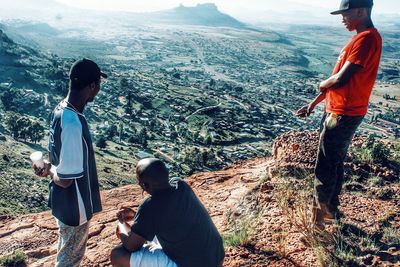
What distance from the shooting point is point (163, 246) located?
3281 mm

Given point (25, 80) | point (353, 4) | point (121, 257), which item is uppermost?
point (353, 4)

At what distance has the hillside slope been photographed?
4020 mm

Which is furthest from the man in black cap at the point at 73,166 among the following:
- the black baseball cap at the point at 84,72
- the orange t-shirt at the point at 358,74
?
the orange t-shirt at the point at 358,74

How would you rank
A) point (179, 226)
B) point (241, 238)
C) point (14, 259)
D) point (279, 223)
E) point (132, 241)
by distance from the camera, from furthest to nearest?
point (14, 259)
point (279, 223)
point (241, 238)
point (132, 241)
point (179, 226)

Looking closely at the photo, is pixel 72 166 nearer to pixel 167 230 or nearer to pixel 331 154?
pixel 167 230

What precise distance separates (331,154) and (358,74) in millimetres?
783

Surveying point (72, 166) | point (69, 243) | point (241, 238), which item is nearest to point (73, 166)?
point (72, 166)

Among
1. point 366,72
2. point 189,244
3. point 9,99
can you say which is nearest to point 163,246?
point 189,244

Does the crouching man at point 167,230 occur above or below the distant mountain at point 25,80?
above

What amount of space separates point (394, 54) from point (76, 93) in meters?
206

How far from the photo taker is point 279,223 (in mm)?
4777

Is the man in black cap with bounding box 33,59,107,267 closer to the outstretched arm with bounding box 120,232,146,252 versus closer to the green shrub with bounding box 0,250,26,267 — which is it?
the outstretched arm with bounding box 120,232,146,252

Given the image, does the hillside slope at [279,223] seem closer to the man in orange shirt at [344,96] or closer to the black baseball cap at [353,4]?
the man in orange shirt at [344,96]

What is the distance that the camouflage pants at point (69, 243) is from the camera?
3411 mm
